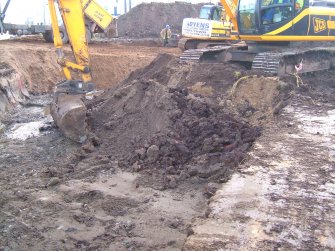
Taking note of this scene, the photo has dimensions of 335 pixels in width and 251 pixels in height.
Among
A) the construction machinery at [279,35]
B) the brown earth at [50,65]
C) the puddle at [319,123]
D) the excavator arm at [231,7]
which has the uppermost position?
the excavator arm at [231,7]

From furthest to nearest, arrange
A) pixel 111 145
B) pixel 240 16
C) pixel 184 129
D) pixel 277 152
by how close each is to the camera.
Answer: pixel 240 16 < pixel 111 145 < pixel 184 129 < pixel 277 152

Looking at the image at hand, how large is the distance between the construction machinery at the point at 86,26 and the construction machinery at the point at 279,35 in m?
7.90

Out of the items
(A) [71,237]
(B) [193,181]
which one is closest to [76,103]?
(B) [193,181]

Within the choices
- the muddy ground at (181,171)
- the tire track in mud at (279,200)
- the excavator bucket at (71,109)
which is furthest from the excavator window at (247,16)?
the tire track in mud at (279,200)

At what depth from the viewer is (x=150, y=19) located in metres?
28.2

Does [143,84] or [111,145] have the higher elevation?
[143,84]

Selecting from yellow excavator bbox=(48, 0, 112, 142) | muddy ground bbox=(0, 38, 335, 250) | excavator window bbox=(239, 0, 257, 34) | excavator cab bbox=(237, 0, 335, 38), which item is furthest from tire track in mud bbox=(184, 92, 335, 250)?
excavator window bbox=(239, 0, 257, 34)

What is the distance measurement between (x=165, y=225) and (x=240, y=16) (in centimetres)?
665

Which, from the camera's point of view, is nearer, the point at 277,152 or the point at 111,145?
the point at 277,152

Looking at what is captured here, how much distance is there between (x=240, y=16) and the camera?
976cm

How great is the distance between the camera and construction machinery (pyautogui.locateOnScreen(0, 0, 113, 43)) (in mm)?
16500

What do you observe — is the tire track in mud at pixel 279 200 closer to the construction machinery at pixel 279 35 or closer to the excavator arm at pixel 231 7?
the construction machinery at pixel 279 35

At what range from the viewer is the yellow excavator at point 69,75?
752 centimetres

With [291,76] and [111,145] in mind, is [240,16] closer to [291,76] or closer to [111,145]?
[291,76]
